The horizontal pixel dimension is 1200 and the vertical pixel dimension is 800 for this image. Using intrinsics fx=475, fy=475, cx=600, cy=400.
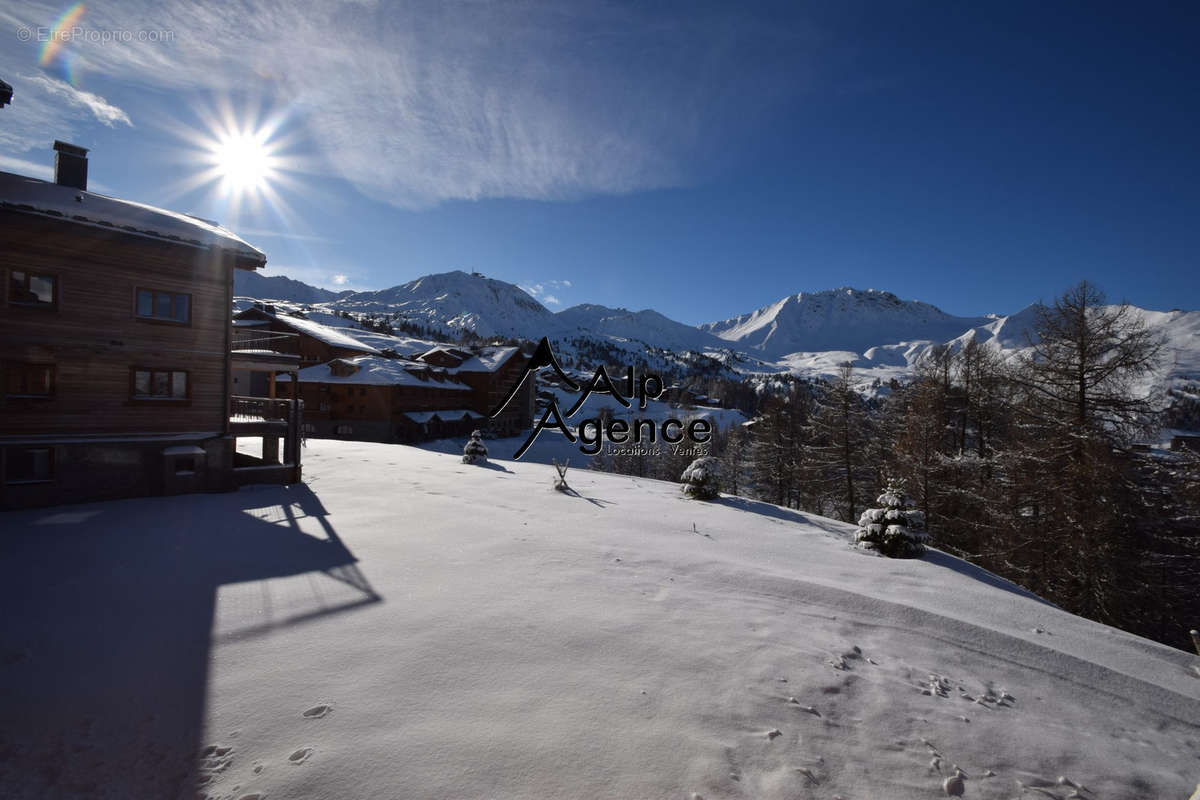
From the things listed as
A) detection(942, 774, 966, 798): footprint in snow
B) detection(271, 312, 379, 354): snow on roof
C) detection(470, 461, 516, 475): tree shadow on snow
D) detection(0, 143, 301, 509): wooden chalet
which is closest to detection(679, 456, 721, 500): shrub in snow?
detection(470, 461, 516, 475): tree shadow on snow

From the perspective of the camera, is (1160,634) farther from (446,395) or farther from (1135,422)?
(446,395)

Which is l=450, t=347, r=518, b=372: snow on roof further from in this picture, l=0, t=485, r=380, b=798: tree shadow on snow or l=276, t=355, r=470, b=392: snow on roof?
l=0, t=485, r=380, b=798: tree shadow on snow

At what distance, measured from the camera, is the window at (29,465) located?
12008 millimetres

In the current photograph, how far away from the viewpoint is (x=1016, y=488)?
16203mm

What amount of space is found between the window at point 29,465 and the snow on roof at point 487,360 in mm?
42423

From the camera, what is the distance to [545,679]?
493 centimetres

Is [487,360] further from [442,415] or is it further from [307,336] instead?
[307,336]

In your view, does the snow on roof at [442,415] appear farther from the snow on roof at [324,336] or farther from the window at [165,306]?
the window at [165,306]

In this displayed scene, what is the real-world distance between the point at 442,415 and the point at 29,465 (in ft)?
118

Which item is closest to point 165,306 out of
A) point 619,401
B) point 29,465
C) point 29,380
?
point 29,380

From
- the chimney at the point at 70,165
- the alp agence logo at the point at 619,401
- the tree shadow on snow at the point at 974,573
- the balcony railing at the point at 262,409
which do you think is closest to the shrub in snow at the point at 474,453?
the alp agence logo at the point at 619,401

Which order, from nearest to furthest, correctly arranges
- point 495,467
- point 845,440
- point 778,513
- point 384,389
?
point 778,513
point 495,467
point 845,440
point 384,389

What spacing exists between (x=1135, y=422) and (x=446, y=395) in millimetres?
49141

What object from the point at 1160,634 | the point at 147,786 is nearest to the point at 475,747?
the point at 147,786
